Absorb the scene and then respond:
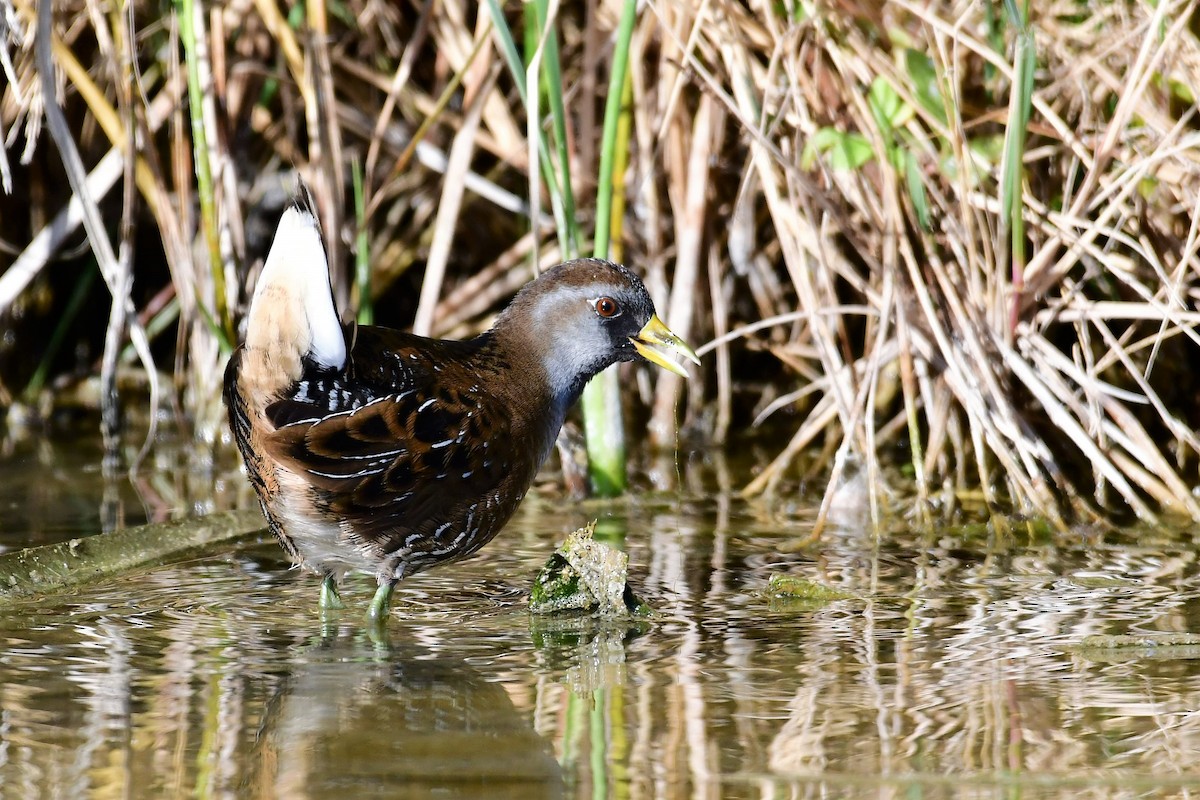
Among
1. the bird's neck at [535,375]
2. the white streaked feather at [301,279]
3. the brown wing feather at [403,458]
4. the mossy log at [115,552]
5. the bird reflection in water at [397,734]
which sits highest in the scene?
the white streaked feather at [301,279]

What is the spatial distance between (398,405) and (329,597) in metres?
0.48

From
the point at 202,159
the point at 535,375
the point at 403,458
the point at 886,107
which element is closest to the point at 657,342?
the point at 535,375

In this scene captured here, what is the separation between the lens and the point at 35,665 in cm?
273

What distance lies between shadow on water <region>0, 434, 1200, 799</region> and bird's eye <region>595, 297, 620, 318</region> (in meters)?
0.62

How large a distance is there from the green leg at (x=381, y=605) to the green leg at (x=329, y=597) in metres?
0.08

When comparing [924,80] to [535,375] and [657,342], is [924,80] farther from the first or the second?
[535,375]

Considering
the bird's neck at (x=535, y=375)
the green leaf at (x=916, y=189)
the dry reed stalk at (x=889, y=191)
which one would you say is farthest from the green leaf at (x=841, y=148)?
the bird's neck at (x=535, y=375)

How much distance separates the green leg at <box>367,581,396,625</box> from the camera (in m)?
3.17

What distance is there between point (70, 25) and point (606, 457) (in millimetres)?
2307

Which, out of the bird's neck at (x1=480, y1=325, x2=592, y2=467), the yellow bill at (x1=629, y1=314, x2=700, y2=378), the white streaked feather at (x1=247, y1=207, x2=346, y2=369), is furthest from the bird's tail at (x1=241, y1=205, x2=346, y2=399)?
the yellow bill at (x1=629, y1=314, x2=700, y2=378)

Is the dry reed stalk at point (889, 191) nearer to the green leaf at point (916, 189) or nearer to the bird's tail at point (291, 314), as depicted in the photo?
the green leaf at point (916, 189)

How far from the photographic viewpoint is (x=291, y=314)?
2850 mm

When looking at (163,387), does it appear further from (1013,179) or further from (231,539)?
(1013,179)

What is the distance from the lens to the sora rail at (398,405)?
9.54ft
